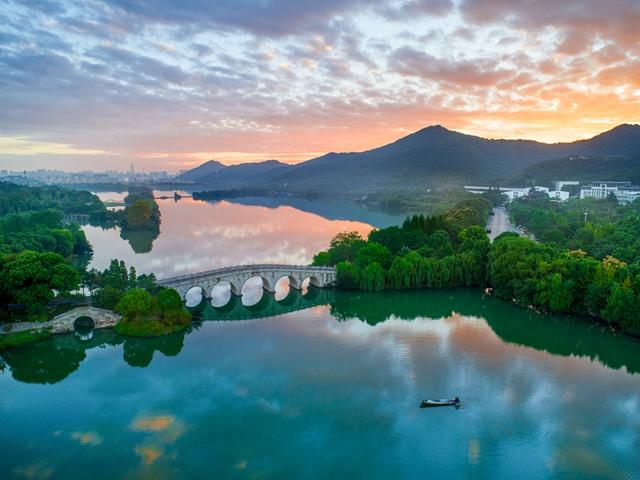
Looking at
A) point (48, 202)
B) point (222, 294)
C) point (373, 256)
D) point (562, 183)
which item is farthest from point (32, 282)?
point (562, 183)

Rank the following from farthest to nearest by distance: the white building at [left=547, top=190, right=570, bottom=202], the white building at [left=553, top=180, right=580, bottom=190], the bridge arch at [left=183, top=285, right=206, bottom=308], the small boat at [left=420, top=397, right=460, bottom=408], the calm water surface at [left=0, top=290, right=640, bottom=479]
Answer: the white building at [left=553, top=180, right=580, bottom=190]
the white building at [left=547, top=190, right=570, bottom=202]
the bridge arch at [left=183, top=285, right=206, bottom=308]
the small boat at [left=420, top=397, right=460, bottom=408]
the calm water surface at [left=0, top=290, right=640, bottom=479]

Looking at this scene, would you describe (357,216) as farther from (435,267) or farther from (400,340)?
(400,340)

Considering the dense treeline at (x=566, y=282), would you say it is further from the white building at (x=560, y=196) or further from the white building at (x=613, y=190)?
the white building at (x=560, y=196)

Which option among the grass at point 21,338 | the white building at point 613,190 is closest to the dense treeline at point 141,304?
the grass at point 21,338

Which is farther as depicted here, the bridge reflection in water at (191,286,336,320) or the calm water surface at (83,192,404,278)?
the calm water surface at (83,192,404,278)

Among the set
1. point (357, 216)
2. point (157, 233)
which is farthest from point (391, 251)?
point (357, 216)

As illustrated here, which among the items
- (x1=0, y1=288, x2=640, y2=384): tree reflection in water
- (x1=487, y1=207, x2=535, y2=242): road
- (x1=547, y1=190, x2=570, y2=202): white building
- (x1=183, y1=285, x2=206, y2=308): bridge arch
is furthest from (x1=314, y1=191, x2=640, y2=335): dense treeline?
(x1=547, y1=190, x2=570, y2=202): white building

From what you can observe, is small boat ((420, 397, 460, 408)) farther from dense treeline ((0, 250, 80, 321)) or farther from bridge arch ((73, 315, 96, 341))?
dense treeline ((0, 250, 80, 321))
